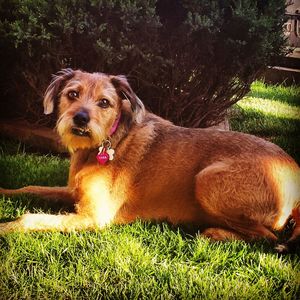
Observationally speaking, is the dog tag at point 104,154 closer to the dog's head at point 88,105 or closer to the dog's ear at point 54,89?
the dog's head at point 88,105

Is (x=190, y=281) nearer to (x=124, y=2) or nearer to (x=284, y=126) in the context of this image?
(x=284, y=126)

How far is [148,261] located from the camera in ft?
5.22

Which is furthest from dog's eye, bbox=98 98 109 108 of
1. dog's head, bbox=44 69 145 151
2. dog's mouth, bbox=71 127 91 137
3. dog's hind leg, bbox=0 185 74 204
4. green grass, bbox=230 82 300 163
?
green grass, bbox=230 82 300 163

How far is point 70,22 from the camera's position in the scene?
1753mm

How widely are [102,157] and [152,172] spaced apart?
229 mm

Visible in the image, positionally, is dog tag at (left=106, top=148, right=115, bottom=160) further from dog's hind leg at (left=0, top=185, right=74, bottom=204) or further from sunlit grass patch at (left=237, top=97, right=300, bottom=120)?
sunlit grass patch at (left=237, top=97, right=300, bottom=120)

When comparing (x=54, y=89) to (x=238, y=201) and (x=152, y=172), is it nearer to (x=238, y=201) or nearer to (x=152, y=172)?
(x=152, y=172)

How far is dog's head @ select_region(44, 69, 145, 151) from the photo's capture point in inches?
67.0

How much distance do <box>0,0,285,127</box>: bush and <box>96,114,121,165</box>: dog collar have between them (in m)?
0.27

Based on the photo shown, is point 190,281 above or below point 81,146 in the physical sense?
below

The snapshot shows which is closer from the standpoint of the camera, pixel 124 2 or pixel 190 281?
pixel 190 281

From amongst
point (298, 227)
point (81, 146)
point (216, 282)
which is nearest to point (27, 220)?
point (81, 146)

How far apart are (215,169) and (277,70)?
22.4 inches

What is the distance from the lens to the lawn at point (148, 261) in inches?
56.3
